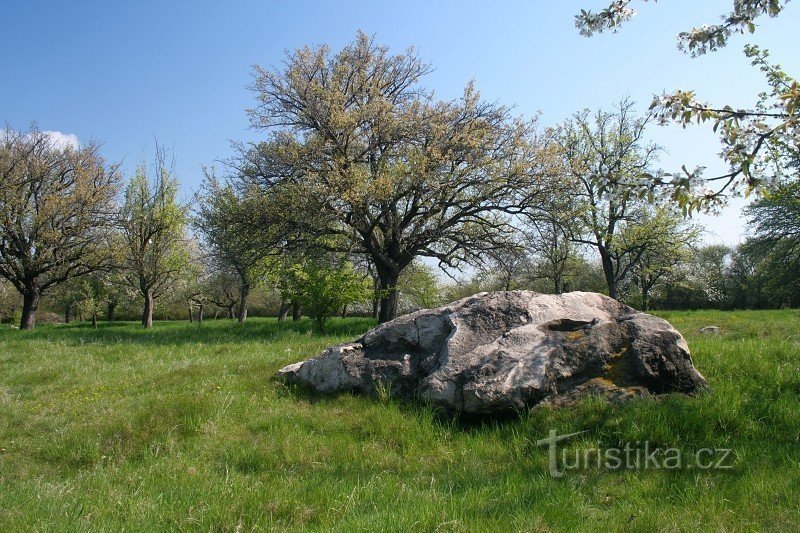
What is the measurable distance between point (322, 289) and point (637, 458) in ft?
44.6

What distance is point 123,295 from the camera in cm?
4969

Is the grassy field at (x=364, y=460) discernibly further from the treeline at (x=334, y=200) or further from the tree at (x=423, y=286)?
the tree at (x=423, y=286)

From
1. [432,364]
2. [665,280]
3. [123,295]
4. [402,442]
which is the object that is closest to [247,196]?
[432,364]

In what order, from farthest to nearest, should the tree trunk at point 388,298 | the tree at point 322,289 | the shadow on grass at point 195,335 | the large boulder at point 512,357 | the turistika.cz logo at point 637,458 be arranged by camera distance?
1. the tree trunk at point 388,298
2. the tree at point 322,289
3. the shadow on grass at point 195,335
4. the large boulder at point 512,357
5. the turistika.cz logo at point 637,458

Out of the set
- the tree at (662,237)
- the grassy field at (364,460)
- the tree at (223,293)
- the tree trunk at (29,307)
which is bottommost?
the grassy field at (364,460)

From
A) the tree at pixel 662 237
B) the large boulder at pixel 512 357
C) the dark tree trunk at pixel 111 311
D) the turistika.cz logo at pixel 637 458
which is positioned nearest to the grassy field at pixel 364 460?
the turistika.cz logo at pixel 637 458

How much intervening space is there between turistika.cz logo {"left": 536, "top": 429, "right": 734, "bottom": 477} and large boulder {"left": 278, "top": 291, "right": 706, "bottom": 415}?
3.94 ft

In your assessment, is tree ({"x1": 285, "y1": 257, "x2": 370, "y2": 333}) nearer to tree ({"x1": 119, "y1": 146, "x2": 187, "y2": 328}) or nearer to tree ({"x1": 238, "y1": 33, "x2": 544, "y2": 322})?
tree ({"x1": 238, "y1": 33, "x2": 544, "y2": 322})

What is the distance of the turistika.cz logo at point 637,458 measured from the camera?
5.43 m

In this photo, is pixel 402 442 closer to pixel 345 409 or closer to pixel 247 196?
pixel 345 409

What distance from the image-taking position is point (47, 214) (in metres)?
26.5

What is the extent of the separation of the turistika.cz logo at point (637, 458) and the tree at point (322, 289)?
13.0m

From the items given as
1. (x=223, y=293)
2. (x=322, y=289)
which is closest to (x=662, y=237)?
(x=322, y=289)

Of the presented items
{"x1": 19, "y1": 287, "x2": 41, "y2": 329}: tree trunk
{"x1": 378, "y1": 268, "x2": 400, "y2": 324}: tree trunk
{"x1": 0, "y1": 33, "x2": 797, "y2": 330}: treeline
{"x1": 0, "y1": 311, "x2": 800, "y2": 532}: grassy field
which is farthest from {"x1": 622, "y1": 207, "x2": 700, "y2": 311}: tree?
{"x1": 19, "y1": 287, "x2": 41, "y2": 329}: tree trunk
